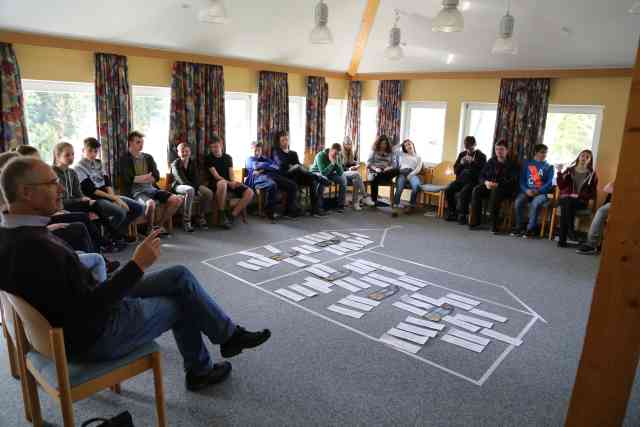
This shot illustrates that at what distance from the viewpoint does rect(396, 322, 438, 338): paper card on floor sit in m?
3.39

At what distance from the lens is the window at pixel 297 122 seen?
8391 millimetres

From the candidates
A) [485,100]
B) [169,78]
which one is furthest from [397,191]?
[169,78]

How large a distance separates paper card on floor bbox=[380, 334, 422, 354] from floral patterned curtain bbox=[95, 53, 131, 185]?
4007 mm

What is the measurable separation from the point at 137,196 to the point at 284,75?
347 cm

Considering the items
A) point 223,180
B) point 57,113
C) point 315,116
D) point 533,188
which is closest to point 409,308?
point 223,180

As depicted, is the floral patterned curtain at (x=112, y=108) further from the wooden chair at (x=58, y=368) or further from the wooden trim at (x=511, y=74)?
the wooden trim at (x=511, y=74)

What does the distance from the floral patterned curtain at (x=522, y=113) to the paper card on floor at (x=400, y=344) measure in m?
4.88

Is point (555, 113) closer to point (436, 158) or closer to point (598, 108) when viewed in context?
point (598, 108)

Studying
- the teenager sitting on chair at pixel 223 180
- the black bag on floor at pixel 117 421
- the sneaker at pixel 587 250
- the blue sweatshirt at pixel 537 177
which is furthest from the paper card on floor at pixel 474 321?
the teenager sitting on chair at pixel 223 180

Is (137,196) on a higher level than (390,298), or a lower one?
higher

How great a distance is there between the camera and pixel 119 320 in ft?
6.73

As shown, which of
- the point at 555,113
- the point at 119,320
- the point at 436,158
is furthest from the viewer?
the point at 436,158

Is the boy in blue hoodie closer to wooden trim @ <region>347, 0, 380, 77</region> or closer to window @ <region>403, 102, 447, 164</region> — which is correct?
window @ <region>403, 102, 447, 164</region>

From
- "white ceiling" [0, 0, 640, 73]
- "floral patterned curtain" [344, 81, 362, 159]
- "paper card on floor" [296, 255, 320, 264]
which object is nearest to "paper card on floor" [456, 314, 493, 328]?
"paper card on floor" [296, 255, 320, 264]
